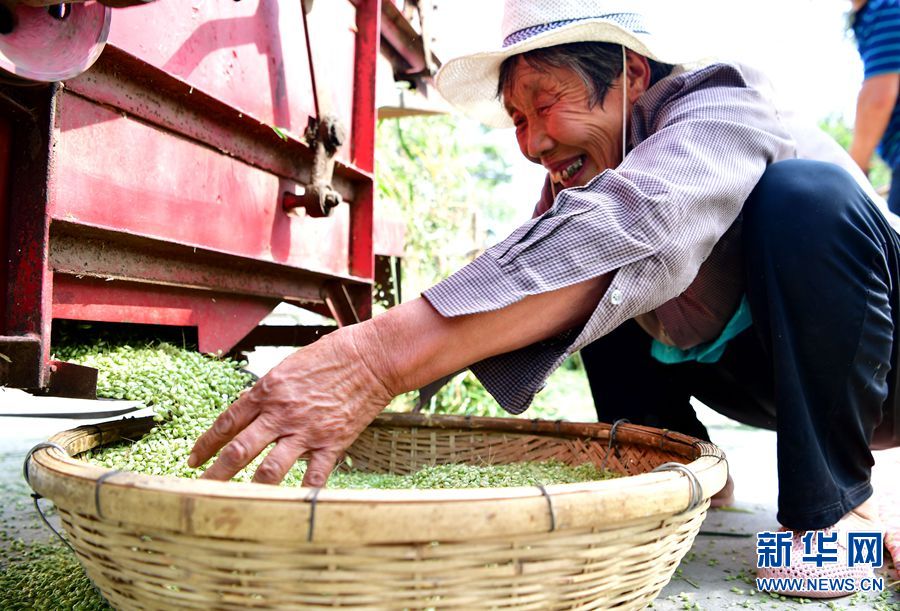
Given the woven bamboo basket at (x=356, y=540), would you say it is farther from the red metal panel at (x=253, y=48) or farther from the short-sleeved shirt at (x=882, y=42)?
the short-sleeved shirt at (x=882, y=42)

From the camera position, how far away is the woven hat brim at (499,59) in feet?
6.23

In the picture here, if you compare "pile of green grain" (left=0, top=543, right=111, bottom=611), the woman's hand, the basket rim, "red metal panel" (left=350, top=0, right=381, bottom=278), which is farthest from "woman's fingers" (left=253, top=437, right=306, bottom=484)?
"red metal panel" (left=350, top=0, right=381, bottom=278)

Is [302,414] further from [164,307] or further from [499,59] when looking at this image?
[499,59]

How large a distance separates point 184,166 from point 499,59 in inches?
40.1

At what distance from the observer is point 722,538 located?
2115 mm

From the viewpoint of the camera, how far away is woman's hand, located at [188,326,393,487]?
1.16 meters

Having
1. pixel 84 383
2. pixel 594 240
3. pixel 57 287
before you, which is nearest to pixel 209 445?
pixel 84 383

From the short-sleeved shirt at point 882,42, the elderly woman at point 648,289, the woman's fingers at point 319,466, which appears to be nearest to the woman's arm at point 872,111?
the short-sleeved shirt at point 882,42

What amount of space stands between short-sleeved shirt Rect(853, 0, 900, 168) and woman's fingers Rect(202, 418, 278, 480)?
10.6ft

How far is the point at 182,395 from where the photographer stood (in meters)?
1.68

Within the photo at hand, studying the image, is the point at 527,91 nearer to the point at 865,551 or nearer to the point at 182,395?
the point at 182,395

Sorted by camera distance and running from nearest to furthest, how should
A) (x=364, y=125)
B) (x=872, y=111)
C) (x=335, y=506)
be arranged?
(x=335, y=506), (x=364, y=125), (x=872, y=111)

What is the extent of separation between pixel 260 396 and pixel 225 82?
→ 1359 mm

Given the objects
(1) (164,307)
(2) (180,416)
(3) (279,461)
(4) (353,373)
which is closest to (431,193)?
(1) (164,307)
